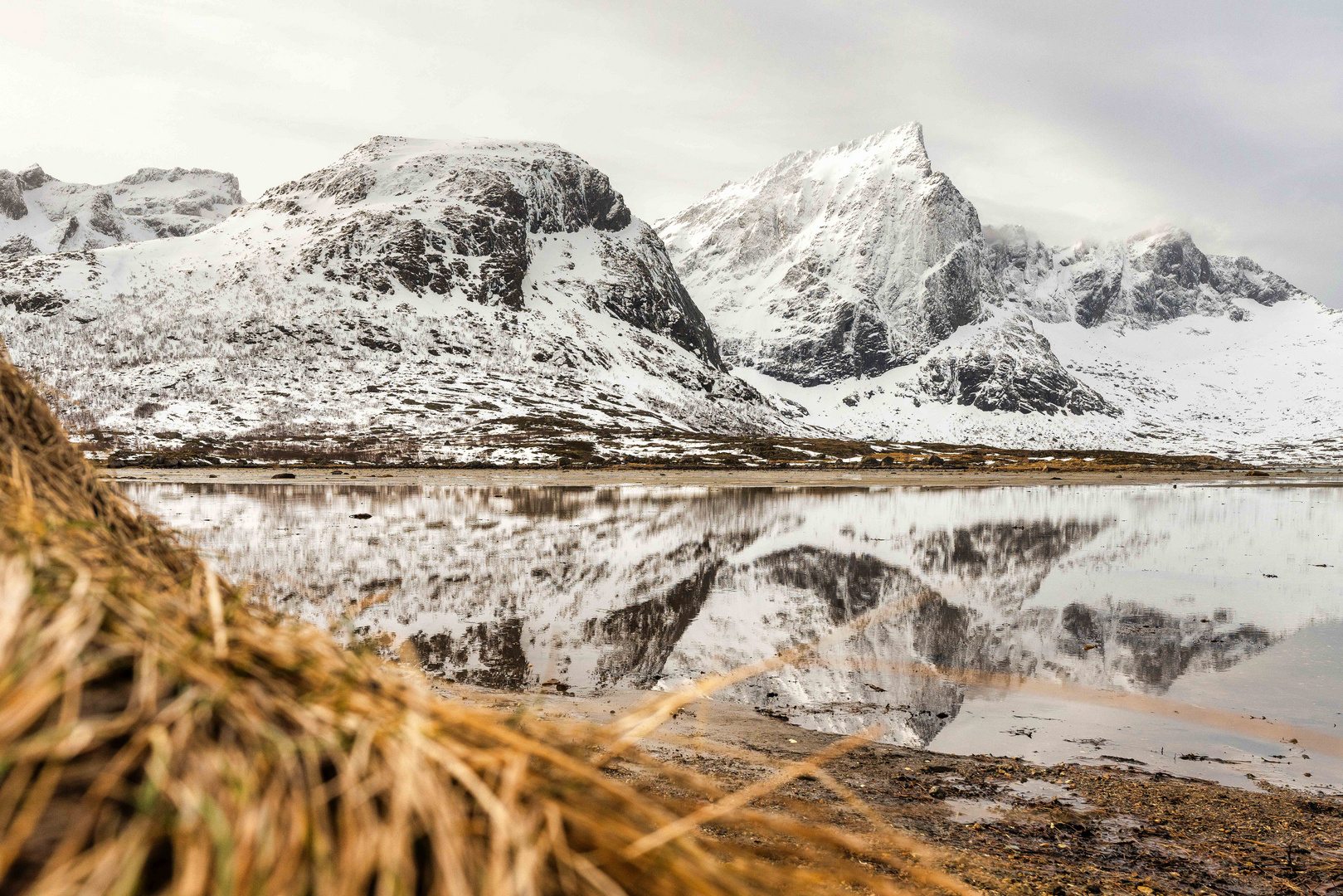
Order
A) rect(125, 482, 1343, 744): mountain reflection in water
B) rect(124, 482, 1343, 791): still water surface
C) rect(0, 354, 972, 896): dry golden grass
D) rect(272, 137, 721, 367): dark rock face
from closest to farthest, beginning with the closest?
rect(0, 354, 972, 896): dry golden grass, rect(124, 482, 1343, 791): still water surface, rect(125, 482, 1343, 744): mountain reflection in water, rect(272, 137, 721, 367): dark rock face

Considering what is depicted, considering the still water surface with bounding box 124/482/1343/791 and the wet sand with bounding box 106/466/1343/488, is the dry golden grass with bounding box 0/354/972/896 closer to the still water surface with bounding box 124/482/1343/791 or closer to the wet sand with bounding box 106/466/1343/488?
the still water surface with bounding box 124/482/1343/791

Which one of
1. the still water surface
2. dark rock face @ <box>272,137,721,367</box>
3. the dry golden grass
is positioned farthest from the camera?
dark rock face @ <box>272,137,721,367</box>

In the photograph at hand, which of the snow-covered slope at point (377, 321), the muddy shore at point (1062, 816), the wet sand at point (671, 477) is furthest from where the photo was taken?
the snow-covered slope at point (377, 321)

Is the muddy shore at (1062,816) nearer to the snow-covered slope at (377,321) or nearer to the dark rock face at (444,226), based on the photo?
the snow-covered slope at (377,321)

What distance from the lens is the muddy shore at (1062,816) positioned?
19.4 feet

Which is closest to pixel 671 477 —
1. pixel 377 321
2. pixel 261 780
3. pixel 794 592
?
pixel 794 592

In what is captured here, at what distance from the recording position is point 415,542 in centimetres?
2417

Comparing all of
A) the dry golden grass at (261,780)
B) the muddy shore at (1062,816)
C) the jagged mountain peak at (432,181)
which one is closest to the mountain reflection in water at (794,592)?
the dry golden grass at (261,780)

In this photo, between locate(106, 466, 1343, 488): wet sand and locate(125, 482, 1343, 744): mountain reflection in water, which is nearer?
locate(125, 482, 1343, 744): mountain reflection in water

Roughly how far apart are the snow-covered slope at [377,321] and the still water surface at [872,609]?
76385 millimetres

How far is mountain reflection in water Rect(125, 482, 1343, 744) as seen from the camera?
12180 millimetres

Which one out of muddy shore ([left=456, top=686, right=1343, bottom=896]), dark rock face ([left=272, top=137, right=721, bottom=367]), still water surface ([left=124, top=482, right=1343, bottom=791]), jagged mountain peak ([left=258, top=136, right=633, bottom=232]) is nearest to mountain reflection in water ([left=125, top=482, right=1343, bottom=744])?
still water surface ([left=124, top=482, right=1343, bottom=791])

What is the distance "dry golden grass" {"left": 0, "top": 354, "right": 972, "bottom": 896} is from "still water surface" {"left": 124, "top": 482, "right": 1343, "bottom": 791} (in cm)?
52

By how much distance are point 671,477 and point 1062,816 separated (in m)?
64.5
